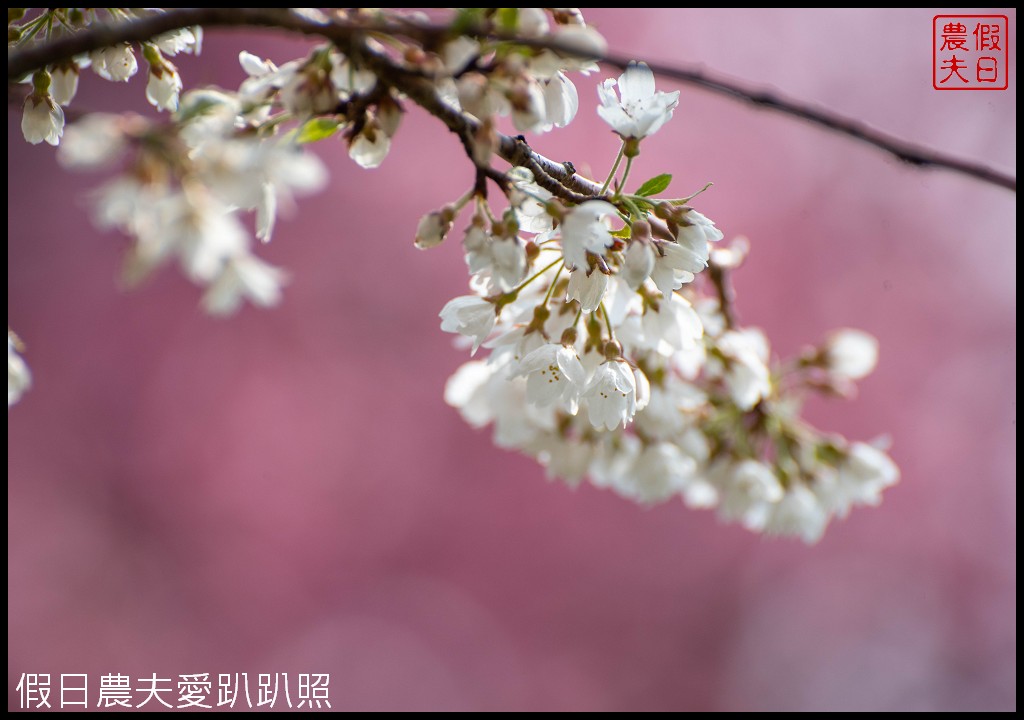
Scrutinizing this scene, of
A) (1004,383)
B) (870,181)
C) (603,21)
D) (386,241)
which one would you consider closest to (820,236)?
(870,181)

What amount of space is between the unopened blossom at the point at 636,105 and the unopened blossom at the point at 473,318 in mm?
218

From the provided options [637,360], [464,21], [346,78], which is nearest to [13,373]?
[346,78]

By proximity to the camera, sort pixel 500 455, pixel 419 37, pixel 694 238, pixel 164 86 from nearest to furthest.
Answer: pixel 419 37
pixel 694 238
pixel 164 86
pixel 500 455

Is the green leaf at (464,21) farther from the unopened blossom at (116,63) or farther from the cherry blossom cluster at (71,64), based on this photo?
the unopened blossom at (116,63)

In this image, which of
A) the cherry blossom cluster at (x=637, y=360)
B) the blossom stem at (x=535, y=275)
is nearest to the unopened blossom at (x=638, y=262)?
the cherry blossom cluster at (x=637, y=360)

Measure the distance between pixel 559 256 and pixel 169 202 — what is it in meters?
0.42

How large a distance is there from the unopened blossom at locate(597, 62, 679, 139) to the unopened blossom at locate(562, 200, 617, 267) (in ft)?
0.36

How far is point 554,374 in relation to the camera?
762mm

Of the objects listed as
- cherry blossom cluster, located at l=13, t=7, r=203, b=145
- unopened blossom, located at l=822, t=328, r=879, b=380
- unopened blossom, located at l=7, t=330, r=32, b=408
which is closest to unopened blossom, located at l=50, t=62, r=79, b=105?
cherry blossom cluster, located at l=13, t=7, r=203, b=145

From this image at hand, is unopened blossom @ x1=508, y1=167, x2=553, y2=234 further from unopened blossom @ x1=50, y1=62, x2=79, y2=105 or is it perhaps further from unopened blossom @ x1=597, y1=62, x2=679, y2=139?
unopened blossom @ x1=50, y1=62, x2=79, y2=105

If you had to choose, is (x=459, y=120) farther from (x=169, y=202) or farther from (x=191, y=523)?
(x=191, y=523)

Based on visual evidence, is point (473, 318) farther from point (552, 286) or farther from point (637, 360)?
point (637, 360)

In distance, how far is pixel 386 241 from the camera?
2.69 meters

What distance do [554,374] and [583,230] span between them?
0.65 feet
